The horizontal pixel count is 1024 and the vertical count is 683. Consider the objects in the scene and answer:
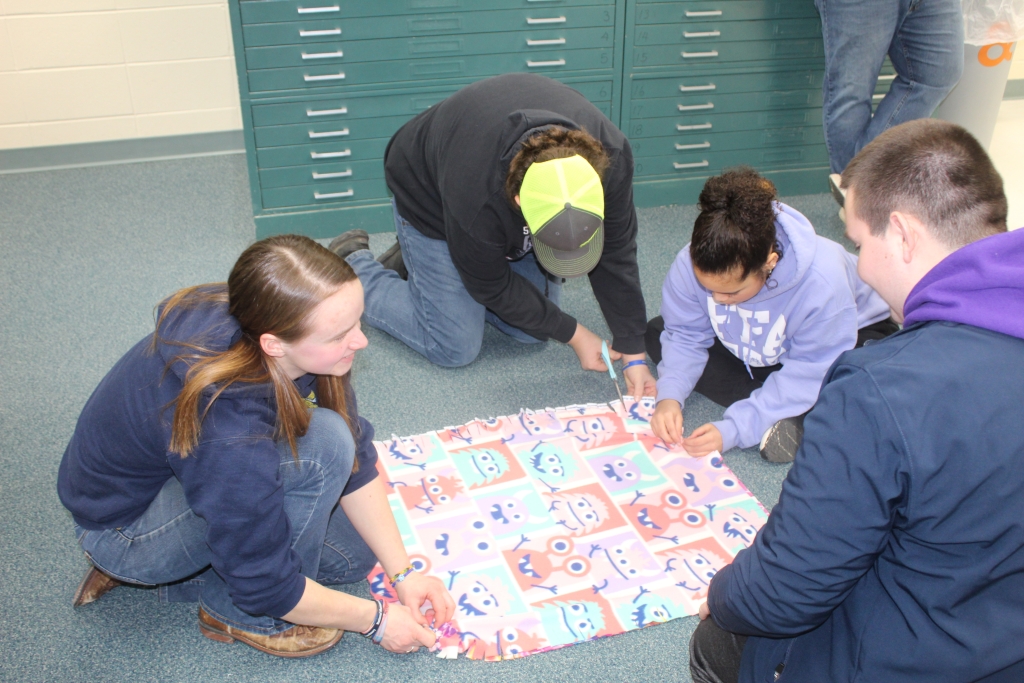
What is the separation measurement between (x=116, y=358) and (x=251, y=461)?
1.27m

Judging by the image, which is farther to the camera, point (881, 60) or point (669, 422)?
point (881, 60)

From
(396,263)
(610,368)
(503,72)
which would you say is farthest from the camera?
(503,72)

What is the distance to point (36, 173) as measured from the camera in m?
3.31

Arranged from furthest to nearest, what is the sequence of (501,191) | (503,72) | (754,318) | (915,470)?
(503,72) < (754,318) < (501,191) < (915,470)

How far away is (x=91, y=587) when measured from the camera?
1510 millimetres

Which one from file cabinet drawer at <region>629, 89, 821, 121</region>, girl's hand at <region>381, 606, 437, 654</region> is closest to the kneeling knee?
girl's hand at <region>381, 606, 437, 654</region>

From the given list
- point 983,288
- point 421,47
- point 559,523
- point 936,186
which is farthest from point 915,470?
point 421,47

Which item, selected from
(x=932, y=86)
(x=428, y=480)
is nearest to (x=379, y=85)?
(x=428, y=480)

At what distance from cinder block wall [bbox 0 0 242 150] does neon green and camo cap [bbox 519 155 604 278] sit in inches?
91.9

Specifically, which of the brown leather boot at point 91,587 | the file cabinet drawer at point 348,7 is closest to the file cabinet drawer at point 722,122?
the file cabinet drawer at point 348,7

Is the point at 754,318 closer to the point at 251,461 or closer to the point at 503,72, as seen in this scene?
the point at 251,461

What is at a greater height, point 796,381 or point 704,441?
point 796,381

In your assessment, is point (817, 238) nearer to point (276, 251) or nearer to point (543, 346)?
point (543, 346)

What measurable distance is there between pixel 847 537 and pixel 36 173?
3.39 meters
